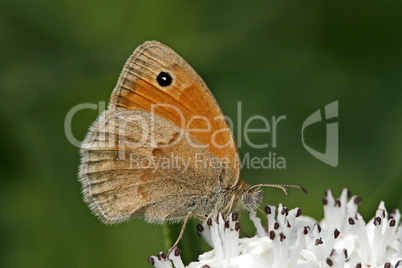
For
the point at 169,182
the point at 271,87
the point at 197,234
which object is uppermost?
the point at 271,87

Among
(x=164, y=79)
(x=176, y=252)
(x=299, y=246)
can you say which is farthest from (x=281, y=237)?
(x=164, y=79)

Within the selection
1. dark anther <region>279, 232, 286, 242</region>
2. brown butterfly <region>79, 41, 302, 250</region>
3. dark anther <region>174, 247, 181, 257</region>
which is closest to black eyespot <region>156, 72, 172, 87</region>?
brown butterfly <region>79, 41, 302, 250</region>

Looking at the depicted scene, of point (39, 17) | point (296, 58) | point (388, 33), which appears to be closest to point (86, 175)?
point (39, 17)

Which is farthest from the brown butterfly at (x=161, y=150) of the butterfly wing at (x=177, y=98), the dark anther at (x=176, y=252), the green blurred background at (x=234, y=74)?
the dark anther at (x=176, y=252)

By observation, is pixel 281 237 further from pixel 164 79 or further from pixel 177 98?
pixel 164 79

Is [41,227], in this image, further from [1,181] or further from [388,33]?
[388,33]

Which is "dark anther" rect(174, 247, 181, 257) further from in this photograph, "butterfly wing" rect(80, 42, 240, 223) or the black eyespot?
Result: the black eyespot

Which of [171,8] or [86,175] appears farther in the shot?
[171,8]

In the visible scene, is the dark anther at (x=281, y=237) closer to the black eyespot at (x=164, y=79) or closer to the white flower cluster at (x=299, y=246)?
the white flower cluster at (x=299, y=246)
